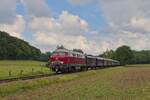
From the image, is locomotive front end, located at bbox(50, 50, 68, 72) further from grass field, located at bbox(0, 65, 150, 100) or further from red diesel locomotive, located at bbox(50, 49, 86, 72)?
grass field, located at bbox(0, 65, 150, 100)

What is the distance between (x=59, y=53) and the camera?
5325 cm

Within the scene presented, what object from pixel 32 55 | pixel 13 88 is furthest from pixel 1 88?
pixel 32 55

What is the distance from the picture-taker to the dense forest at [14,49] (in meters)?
139

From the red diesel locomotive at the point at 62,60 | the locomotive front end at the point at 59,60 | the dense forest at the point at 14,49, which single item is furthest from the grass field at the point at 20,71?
the dense forest at the point at 14,49

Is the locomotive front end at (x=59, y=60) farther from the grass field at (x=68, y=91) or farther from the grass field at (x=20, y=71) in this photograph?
the grass field at (x=68, y=91)

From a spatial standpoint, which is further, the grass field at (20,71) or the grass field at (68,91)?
the grass field at (20,71)

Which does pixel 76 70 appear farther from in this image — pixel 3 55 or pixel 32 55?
pixel 32 55

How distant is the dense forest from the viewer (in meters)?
139

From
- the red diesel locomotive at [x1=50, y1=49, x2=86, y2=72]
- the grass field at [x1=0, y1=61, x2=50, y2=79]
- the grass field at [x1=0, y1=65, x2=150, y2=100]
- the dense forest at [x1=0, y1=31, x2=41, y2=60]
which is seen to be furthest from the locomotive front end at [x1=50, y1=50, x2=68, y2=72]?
the dense forest at [x1=0, y1=31, x2=41, y2=60]

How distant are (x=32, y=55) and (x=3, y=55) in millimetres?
23298

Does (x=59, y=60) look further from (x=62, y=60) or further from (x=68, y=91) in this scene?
(x=68, y=91)

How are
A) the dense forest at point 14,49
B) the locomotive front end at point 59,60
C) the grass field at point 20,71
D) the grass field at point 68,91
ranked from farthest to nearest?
the dense forest at point 14,49, the locomotive front end at point 59,60, the grass field at point 20,71, the grass field at point 68,91

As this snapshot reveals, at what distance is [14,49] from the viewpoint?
145500 mm

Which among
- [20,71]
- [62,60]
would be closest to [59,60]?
[62,60]
